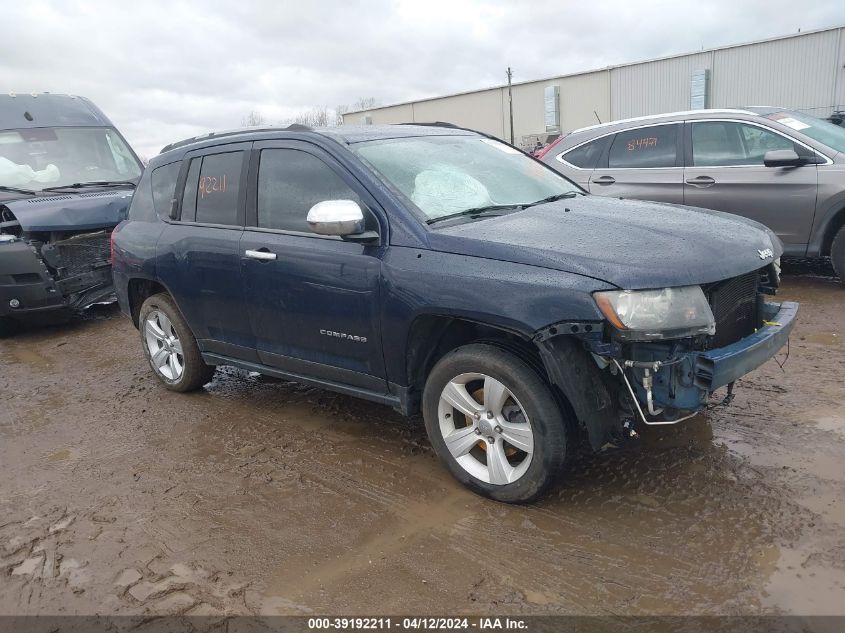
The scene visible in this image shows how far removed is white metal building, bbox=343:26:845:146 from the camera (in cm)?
2928

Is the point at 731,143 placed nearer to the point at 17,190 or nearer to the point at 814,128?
the point at 814,128

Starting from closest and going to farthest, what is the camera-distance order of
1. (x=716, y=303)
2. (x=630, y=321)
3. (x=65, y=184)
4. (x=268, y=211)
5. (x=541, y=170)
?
(x=630, y=321), (x=716, y=303), (x=268, y=211), (x=541, y=170), (x=65, y=184)

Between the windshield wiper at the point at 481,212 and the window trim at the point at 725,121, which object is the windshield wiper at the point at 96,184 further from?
the window trim at the point at 725,121

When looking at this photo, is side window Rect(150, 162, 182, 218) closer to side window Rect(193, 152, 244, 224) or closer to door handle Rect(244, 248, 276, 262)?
side window Rect(193, 152, 244, 224)

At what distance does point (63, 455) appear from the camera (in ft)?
14.2

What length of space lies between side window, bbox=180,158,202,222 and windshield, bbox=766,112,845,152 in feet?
18.3

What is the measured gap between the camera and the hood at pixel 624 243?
2.89 metres

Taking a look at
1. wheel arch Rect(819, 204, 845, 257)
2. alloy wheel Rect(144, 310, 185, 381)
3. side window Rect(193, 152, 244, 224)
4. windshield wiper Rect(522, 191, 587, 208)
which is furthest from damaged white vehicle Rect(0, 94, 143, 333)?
wheel arch Rect(819, 204, 845, 257)

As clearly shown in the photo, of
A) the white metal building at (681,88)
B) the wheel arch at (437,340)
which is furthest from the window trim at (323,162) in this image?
the white metal building at (681,88)

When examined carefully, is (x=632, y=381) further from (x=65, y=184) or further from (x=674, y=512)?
(x=65, y=184)

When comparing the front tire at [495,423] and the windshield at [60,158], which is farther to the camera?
the windshield at [60,158]

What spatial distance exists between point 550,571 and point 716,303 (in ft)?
4.66

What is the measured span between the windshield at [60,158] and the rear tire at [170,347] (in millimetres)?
3748

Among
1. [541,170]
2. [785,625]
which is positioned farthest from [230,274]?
[785,625]
